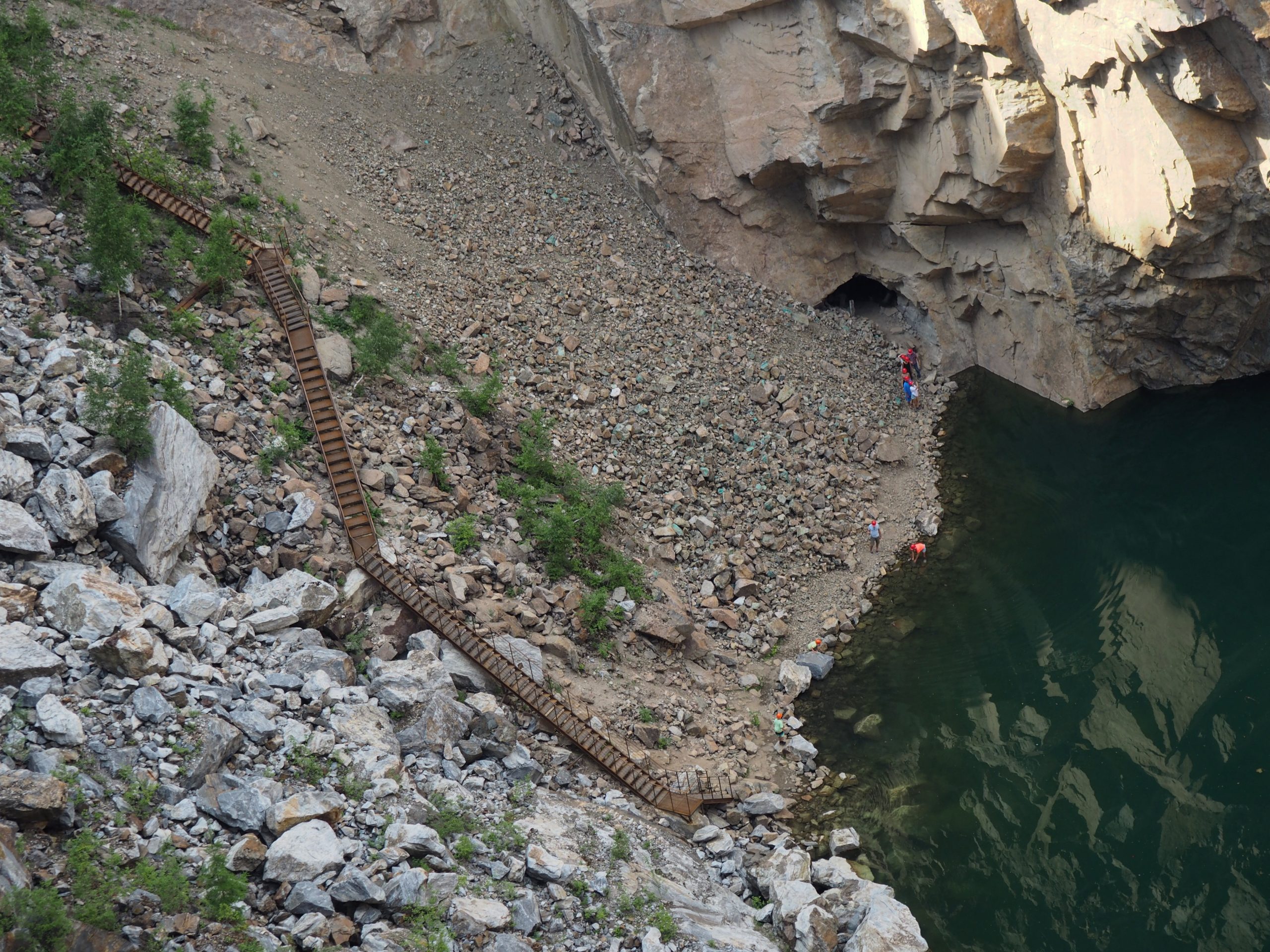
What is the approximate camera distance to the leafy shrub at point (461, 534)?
719 inches

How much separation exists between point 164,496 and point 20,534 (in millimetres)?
2240

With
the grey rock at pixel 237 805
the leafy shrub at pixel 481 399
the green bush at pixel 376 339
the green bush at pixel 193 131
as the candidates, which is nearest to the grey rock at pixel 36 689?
the grey rock at pixel 237 805

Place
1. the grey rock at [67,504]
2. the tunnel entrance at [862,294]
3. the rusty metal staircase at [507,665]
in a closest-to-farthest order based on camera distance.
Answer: the grey rock at [67,504]
the rusty metal staircase at [507,665]
the tunnel entrance at [862,294]

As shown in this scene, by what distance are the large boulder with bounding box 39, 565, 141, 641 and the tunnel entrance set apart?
2244 cm

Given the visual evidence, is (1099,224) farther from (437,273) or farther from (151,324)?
(151,324)

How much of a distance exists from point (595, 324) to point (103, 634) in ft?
49.7

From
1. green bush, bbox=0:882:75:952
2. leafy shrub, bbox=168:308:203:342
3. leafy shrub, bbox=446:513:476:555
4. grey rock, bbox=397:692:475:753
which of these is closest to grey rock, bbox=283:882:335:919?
green bush, bbox=0:882:75:952

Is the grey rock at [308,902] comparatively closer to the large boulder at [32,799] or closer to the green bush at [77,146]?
the large boulder at [32,799]

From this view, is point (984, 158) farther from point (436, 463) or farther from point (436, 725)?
point (436, 725)

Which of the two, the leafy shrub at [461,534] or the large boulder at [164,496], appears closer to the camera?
the large boulder at [164,496]

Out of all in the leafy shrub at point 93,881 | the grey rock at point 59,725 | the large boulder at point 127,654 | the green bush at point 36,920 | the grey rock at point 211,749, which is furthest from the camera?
the large boulder at point 127,654

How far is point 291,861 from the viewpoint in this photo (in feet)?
35.8

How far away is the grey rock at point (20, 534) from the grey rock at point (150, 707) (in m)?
2.66

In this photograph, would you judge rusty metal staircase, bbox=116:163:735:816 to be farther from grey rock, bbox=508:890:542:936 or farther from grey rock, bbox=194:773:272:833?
grey rock, bbox=194:773:272:833
